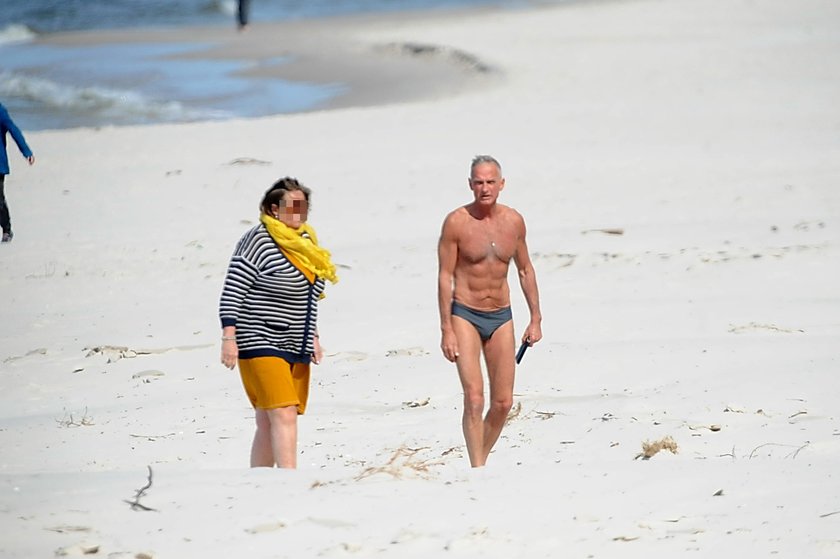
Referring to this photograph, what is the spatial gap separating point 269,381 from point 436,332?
3874 mm

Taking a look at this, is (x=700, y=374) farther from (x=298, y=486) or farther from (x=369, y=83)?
(x=369, y=83)

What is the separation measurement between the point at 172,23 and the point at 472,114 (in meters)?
25.6

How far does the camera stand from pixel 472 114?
67.3 feet

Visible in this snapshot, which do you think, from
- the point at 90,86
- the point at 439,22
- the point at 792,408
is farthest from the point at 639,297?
the point at 439,22

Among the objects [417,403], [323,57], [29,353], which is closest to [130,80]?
[323,57]

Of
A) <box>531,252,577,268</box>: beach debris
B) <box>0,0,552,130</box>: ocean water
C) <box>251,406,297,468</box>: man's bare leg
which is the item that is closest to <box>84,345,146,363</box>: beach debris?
<box>251,406,297,468</box>: man's bare leg

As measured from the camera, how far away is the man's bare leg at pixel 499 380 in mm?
6777

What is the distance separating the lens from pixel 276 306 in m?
6.30

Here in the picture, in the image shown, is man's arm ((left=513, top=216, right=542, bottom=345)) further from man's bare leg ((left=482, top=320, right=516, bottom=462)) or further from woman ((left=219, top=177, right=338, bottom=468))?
woman ((left=219, top=177, right=338, bottom=468))

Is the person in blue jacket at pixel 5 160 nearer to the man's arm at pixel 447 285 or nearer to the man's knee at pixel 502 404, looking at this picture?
the man's arm at pixel 447 285

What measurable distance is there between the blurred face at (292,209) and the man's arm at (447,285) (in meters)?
0.79

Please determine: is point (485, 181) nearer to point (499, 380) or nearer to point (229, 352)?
point (499, 380)

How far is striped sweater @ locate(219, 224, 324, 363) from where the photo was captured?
623cm

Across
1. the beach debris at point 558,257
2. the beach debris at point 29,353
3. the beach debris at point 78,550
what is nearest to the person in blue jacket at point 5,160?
the beach debris at point 29,353
